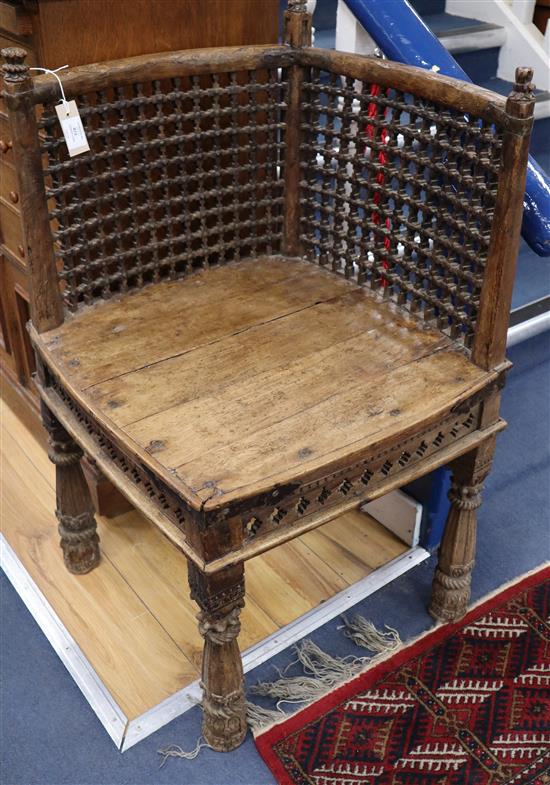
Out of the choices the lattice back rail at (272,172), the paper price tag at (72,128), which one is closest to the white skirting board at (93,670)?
the lattice back rail at (272,172)

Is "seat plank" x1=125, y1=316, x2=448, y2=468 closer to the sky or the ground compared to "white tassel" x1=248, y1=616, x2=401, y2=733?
closer to the sky

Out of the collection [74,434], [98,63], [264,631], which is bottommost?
[264,631]

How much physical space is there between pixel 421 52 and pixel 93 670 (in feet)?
4.69

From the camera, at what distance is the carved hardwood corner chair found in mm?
1347

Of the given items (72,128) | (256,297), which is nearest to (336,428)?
(256,297)

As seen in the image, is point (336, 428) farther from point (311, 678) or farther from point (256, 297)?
point (311, 678)

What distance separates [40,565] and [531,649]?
3.69ft

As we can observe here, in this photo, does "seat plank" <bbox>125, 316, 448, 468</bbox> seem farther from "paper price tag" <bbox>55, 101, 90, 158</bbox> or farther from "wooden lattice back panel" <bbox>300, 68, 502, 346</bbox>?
"paper price tag" <bbox>55, 101, 90, 158</bbox>

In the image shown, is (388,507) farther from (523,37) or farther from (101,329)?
(523,37)

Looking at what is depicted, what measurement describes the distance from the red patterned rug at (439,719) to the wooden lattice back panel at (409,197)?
0.69 metres

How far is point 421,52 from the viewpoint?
1.71 m

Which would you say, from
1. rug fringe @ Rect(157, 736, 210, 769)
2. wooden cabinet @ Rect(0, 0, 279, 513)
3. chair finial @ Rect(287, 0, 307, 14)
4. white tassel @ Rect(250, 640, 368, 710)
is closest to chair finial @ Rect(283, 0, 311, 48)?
chair finial @ Rect(287, 0, 307, 14)

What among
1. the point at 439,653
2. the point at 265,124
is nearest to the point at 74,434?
the point at 265,124

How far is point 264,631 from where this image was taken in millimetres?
1852
